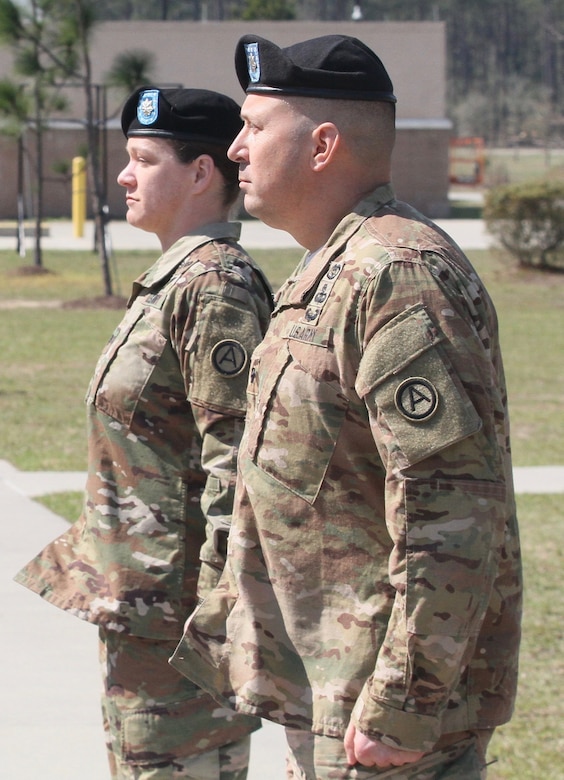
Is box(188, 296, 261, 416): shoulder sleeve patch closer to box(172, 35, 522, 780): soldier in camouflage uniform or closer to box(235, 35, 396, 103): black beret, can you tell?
box(172, 35, 522, 780): soldier in camouflage uniform

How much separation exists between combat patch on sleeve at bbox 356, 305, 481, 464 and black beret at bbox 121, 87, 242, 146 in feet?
3.90

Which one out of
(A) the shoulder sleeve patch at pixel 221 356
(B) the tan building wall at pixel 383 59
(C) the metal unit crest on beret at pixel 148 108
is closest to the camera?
(A) the shoulder sleeve patch at pixel 221 356

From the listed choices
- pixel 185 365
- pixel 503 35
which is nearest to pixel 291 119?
pixel 185 365

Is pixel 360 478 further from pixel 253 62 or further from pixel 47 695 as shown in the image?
pixel 47 695

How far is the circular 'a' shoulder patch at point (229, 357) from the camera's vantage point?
2.70m

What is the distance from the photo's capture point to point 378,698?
6.26ft

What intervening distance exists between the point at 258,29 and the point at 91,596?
3498 cm

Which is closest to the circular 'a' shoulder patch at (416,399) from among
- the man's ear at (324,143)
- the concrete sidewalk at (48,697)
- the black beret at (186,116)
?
the man's ear at (324,143)

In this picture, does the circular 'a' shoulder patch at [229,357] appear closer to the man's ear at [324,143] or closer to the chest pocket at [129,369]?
the chest pocket at [129,369]

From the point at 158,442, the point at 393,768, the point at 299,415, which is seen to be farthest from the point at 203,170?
the point at 393,768

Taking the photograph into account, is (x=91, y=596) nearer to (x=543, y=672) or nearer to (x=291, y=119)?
(x=291, y=119)

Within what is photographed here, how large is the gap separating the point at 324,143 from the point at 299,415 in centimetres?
46

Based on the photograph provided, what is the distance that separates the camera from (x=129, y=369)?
9.14 ft

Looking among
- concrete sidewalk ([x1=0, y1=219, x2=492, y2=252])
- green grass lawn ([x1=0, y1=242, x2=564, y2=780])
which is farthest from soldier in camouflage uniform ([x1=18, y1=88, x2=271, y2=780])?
concrete sidewalk ([x1=0, y1=219, x2=492, y2=252])
